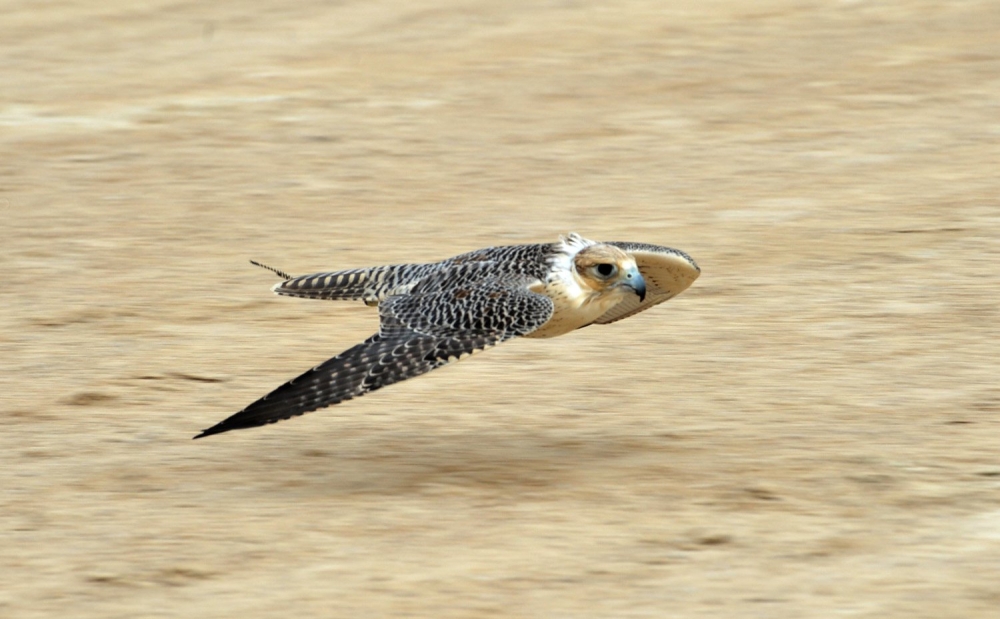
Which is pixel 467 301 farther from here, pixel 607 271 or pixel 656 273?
pixel 656 273

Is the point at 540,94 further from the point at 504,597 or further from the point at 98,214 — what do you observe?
the point at 504,597

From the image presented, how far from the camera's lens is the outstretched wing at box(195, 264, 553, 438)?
313 inches

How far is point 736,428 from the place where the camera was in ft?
30.8

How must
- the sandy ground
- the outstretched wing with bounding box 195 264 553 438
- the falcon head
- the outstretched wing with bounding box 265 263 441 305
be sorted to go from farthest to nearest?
the outstretched wing with bounding box 265 263 441 305 → the falcon head → the outstretched wing with bounding box 195 264 553 438 → the sandy ground

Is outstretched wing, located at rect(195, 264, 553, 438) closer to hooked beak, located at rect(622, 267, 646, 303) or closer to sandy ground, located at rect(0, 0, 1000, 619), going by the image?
hooked beak, located at rect(622, 267, 646, 303)

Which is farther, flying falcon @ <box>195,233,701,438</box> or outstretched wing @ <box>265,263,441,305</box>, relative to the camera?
outstretched wing @ <box>265,263,441,305</box>

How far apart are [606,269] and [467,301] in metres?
0.74

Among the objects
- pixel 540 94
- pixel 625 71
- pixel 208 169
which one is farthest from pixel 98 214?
pixel 625 71

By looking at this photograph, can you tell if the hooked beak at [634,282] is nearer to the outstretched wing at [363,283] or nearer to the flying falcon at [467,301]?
the flying falcon at [467,301]

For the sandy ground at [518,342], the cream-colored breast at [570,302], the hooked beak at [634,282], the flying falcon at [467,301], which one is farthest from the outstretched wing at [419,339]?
the sandy ground at [518,342]

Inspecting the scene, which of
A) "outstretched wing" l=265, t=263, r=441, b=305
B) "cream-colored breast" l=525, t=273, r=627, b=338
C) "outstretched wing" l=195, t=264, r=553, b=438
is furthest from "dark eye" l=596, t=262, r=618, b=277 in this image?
"outstretched wing" l=265, t=263, r=441, b=305

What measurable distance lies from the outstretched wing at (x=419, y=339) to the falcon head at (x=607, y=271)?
29 centimetres

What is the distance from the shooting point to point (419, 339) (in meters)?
8.19

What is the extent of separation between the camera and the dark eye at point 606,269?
27.8 feet
